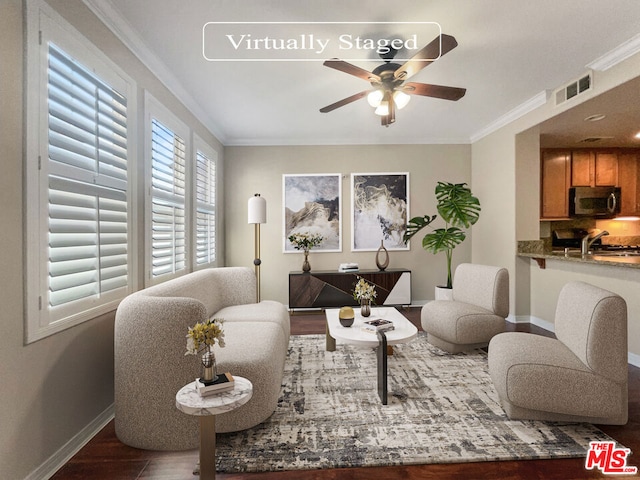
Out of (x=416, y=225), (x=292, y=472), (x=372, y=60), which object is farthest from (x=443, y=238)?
(x=292, y=472)

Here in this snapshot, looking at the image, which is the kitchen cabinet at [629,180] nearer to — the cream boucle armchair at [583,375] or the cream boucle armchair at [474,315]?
the cream boucle armchair at [474,315]

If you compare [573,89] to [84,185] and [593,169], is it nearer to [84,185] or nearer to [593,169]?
[593,169]

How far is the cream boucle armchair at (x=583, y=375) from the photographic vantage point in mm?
2000

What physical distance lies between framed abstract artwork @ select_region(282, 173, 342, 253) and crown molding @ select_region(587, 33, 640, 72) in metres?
3.28

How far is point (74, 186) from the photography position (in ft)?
6.37

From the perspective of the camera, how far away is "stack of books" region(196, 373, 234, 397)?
5.07 ft

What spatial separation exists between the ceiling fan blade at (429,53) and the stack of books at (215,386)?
2204 mm

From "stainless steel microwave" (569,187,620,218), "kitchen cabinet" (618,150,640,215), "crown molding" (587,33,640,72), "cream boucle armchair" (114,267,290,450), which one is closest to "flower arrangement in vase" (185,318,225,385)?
"cream boucle armchair" (114,267,290,450)

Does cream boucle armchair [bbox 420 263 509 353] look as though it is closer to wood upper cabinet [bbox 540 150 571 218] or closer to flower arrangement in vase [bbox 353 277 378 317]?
flower arrangement in vase [bbox 353 277 378 317]

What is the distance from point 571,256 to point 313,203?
11.3 ft

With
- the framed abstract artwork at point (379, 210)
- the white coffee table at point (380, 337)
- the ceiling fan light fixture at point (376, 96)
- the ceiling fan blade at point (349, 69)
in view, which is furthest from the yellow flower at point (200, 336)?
the framed abstract artwork at point (379, 210)

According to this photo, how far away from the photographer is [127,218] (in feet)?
8.27

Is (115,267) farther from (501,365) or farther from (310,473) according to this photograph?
(501,365)

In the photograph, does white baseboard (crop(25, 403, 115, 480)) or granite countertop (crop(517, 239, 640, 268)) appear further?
granite countertop (crop(517, 239, 640, 268))
